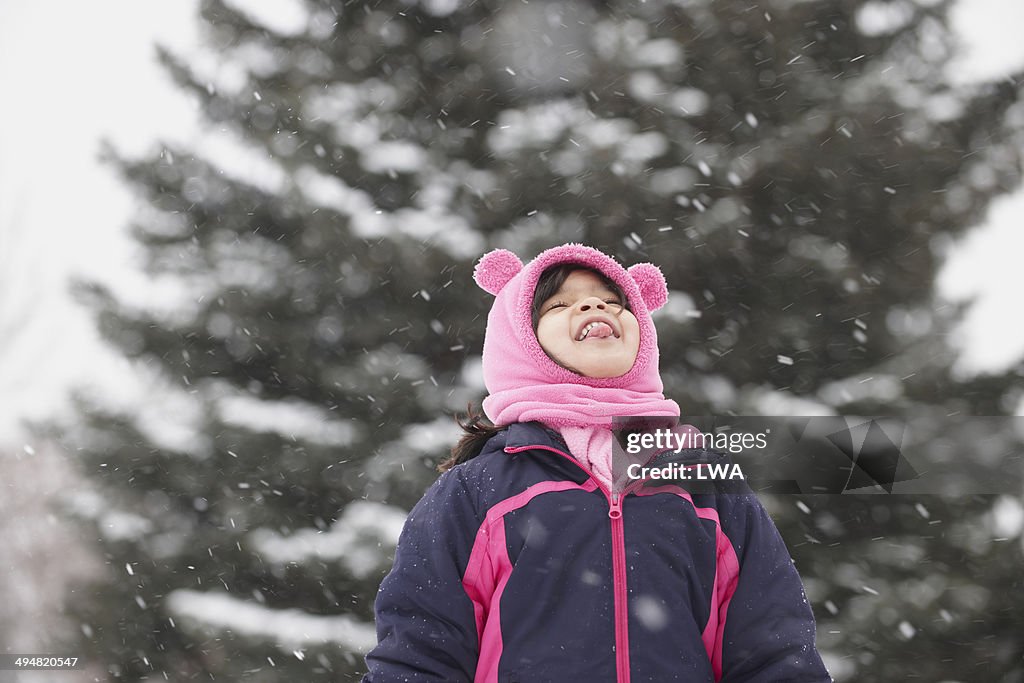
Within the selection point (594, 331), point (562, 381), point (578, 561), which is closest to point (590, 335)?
point (594, 331)

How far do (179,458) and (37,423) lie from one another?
87cm

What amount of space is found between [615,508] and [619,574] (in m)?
0.14

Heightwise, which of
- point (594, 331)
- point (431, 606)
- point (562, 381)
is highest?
point (594, 331)

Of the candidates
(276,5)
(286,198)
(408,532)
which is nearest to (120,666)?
(286,198)

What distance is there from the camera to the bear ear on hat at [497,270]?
7.72 feet

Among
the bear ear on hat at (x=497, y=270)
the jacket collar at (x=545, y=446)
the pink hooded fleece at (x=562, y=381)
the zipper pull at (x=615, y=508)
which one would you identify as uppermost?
the bear ear on hat at (x=497, y=270)

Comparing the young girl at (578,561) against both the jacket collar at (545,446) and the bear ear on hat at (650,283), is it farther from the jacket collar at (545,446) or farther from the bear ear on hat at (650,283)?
the bear ear on hat at (650,283)

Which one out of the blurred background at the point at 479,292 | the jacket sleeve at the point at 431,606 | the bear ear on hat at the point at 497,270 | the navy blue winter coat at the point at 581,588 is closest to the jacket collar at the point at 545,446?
the navy blue winter coat at the point at 581,588

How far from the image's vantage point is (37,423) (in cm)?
455

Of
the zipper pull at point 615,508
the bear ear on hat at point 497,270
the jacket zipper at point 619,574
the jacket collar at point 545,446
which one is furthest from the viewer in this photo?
the bear ear on hat at point 497,270

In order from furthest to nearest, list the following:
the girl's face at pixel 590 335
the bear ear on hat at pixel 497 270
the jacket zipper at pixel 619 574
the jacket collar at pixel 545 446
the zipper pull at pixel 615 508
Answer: the bear ear on hat at pixel 497 270 < the girl's face at pixel 590 335 < the jacket collar at pixel 545 446 < the zipper pull at pixel 615 508 < the jacket zipper at pixel 619 574

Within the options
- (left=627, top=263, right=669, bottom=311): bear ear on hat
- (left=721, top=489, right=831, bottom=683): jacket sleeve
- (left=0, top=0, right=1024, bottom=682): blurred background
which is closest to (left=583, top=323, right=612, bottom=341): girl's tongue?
(left=627, top=263, right=669, bottom=311): bear ear on hat

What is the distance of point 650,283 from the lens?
2408 mm

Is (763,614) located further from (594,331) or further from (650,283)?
(650,283)
